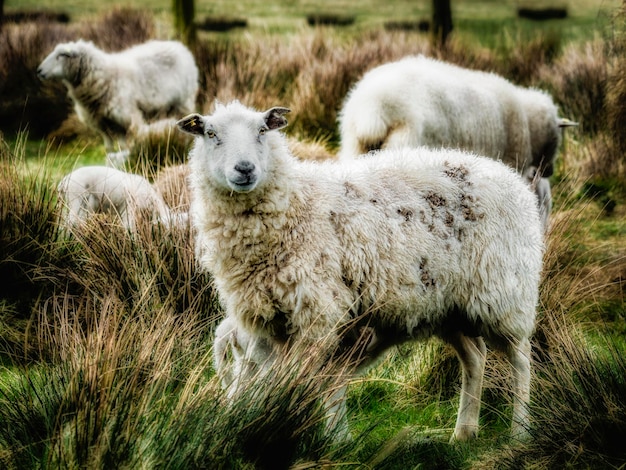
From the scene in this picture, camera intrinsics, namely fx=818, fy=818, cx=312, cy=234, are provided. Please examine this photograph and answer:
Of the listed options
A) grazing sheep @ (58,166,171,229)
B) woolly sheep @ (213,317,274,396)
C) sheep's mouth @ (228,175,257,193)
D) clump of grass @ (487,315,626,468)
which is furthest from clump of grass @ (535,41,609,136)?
sheep's mouth @ (228,175,257,193)

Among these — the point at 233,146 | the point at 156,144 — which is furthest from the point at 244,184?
the point at 156,144

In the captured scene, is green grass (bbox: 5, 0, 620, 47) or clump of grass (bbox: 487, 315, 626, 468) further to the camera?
green grass (bbox: 5, 0, 620, 47)

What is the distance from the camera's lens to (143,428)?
9.75 feet

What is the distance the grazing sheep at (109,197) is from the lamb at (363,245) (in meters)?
1.05

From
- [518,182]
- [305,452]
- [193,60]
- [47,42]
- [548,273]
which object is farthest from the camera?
[47,42]

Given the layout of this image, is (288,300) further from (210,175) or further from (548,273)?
(548,273)

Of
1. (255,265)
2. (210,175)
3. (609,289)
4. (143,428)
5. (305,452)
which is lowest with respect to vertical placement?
(609,289)

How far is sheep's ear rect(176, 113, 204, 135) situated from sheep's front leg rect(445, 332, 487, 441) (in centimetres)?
168

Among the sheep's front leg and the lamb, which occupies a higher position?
the lamb

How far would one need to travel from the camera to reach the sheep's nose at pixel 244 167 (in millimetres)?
3664

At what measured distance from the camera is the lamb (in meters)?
3.74

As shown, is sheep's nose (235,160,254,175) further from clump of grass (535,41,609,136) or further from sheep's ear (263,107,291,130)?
clump of grass (535,41,609,136)

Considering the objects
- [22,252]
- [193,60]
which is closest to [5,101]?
[193,60]

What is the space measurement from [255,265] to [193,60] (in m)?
7.93
